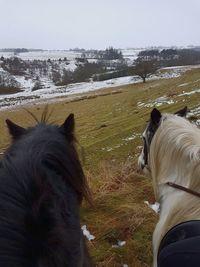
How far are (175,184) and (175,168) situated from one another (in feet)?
0.41

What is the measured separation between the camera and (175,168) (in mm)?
2855

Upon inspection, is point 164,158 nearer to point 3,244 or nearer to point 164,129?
point 164,129

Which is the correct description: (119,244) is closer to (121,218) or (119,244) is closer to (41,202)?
(121,218)

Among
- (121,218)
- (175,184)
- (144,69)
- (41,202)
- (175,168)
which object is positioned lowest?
(144,69)

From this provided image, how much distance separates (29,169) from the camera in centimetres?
204

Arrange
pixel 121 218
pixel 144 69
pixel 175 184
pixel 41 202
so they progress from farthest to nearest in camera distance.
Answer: pixel 144 69 → pixel 121 218 → pixel 175 184 → pixel 41 202

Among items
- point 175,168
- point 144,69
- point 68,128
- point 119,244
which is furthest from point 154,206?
point 144,69

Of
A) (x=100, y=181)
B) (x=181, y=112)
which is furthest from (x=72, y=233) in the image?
(x=100, y=181)

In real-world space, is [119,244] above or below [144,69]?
above

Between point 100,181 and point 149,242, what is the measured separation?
274 cm

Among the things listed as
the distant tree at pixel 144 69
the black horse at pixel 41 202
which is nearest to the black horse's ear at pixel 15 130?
the black horse at pixel 41 202

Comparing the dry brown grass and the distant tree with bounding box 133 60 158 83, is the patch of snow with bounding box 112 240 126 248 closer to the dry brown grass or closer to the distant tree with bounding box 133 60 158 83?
the dry brown grass

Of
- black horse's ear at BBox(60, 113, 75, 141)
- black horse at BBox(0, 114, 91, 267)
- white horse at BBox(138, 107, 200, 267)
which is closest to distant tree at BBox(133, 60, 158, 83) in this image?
white horse at BBox(138, 107, 200, 267)

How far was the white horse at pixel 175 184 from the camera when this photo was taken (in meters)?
2.28
